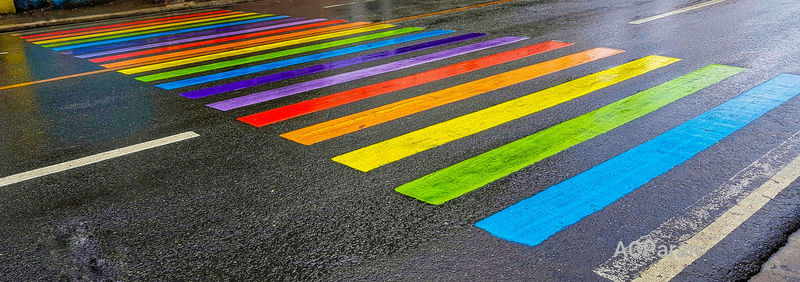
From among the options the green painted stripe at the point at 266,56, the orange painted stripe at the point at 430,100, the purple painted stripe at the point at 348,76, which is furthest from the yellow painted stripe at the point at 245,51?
the orange painted stripe at the point at 430,100

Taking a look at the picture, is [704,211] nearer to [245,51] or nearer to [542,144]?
[542,144]

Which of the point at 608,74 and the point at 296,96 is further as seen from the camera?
the point at 608,74

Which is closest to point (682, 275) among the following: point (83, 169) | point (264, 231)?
point (264, 231)

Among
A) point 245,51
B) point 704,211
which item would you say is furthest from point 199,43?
point 704,211

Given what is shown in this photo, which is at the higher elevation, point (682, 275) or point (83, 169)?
point (83, 169)

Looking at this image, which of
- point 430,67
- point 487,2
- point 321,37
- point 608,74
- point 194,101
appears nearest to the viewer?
point 194,101

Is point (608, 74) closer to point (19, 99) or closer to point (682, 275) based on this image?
point (682, 275)

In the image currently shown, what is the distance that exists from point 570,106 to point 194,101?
3.87 meters

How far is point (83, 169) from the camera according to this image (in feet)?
15.3

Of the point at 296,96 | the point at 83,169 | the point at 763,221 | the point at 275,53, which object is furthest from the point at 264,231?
the point at 275,53

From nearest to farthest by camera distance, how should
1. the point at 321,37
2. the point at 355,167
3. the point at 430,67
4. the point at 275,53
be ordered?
the point at 355,167
the point at 430,67
the point at 275,53
the point at 321,37

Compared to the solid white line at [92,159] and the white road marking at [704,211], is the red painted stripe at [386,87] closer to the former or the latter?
the solid white line at [92,159]

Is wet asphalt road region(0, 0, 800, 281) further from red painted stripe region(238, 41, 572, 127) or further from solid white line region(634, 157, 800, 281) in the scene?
red painted stripe region(238, 41, 572, 127)

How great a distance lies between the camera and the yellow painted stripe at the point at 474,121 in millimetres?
5160
